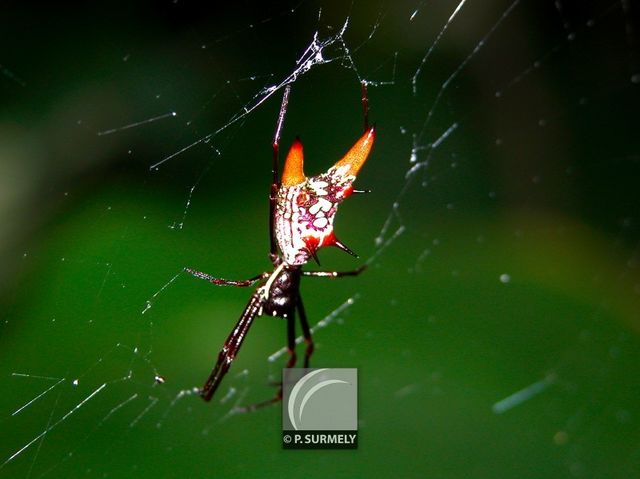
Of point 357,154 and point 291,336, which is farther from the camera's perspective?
point 291,336

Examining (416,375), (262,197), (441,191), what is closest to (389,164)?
(441,191)

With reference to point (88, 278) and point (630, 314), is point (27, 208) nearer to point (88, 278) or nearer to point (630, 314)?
point (88, 278)

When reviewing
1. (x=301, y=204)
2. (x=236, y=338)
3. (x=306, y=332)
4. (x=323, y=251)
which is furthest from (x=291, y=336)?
(x=301, y=204)

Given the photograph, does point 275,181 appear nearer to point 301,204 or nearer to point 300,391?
point 301,204

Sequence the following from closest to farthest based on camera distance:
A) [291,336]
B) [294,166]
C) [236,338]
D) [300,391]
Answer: [294,166]
[236,338]
[291,336]
[300,391]

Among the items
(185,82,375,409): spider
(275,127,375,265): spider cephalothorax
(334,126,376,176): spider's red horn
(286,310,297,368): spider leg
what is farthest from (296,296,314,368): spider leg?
(334,126,376,176): spider's red horn

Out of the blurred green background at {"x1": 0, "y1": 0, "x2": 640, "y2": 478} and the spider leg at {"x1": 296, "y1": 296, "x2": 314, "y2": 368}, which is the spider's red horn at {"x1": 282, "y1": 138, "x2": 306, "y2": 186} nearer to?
the blurred green background at {"x1": 0, "y1": 0, "x2": 640, "y2": 478}

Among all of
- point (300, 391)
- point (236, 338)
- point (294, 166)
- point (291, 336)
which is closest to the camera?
point (294, 166)

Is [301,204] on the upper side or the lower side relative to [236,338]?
upper
